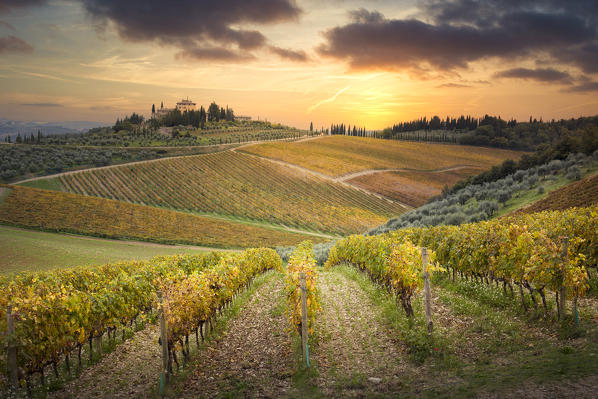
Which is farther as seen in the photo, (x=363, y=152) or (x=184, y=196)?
(x=363, y=152)

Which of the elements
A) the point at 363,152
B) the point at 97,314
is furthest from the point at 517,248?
the point at 363,152

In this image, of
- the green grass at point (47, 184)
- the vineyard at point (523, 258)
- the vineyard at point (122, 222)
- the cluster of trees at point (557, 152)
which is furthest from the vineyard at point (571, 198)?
the green grass at point (47, 184)

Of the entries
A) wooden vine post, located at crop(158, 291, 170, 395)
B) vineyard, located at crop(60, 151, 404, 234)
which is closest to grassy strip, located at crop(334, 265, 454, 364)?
wooden vine post, located at crop(158, 291, 170, 395)

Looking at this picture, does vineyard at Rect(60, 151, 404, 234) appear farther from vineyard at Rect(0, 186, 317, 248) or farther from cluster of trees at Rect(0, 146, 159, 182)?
vineyard at Rect(0, 186, 317, 248)

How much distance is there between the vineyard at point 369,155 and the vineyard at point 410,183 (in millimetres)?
5698

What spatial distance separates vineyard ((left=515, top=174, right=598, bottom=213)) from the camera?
21156 mm

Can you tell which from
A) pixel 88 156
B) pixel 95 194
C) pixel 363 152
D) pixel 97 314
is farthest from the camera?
pixel 363 152

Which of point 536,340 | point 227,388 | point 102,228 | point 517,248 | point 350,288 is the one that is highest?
point 517,248

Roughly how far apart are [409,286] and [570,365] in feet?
15.3

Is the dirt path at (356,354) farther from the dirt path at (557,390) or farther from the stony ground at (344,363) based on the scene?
the dirt path at (557,390)

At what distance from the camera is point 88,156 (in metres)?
81.3

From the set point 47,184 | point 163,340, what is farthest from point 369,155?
point 163,340

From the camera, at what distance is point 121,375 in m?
8.87

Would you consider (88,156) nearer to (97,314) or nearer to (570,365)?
(97,314)
